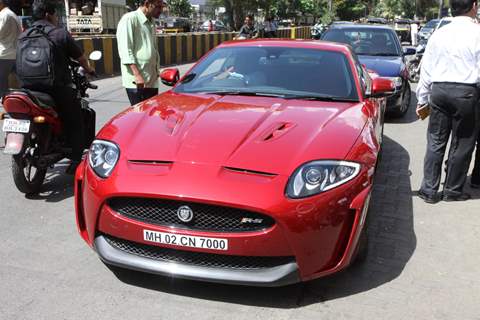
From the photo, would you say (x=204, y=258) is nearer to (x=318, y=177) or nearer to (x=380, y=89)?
(x=318, y=177)

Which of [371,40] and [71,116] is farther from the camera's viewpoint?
[371,40]

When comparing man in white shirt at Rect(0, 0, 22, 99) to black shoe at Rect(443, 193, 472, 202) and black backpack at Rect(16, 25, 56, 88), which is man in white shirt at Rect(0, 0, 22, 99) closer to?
black backpack at Rect(16, 25, 56, 88)

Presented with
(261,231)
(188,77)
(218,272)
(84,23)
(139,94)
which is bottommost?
(84,23)

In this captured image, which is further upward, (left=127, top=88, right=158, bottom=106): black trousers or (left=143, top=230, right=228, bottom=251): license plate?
(left=127, top=88, right=158, bottom=106): black trousers

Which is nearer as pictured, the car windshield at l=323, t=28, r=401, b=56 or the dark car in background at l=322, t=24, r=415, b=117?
the dark car in background at l=322, t=24, r=415, b=117

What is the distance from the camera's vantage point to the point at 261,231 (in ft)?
9.41

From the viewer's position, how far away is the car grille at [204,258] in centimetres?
296

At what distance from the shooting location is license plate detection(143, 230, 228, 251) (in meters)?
2.89

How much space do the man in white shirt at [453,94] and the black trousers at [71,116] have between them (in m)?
3.36

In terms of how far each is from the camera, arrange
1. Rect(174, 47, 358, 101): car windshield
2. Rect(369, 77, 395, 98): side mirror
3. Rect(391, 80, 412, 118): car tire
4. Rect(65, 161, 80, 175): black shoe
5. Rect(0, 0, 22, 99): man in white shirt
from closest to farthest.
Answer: Rect(174, 47, 358, 101): car windshield, Rect(369, 77, 395, 98): side mirror, Rect(65, 161, 80, 175): black shoe, Rect(0, 0, 22, 99): man in white shirt, Rect(391, 80, 412, 118): car tire

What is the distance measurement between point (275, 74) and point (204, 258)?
2.09 meters

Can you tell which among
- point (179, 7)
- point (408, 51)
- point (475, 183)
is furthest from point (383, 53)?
point (179, 7)

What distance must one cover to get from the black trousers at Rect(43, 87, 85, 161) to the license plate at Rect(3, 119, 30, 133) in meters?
0.39

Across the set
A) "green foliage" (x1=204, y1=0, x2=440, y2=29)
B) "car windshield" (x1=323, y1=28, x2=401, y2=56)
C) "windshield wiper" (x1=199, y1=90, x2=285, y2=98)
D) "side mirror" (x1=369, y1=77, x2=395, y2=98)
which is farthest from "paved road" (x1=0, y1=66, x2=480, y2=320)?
"green foliage" (x1=204, y1=0, x2=440, y2=29)
